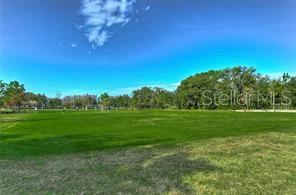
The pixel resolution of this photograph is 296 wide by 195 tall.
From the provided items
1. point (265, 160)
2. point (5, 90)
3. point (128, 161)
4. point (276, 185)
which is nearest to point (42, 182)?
point (128, 161)

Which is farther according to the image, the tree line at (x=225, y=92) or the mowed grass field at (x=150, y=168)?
the tree line at (x=225, y=92)

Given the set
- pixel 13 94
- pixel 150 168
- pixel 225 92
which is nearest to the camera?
pixel 150 168

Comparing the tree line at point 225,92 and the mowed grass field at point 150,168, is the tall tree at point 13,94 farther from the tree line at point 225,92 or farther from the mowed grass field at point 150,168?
the mowed grass field at point 150,168

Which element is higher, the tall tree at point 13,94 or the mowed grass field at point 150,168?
the tall tree at point 13,94

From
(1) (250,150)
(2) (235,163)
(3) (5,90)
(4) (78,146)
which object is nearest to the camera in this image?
(2) (235,163)

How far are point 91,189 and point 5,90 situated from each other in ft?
208

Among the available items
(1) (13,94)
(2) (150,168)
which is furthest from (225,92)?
(2) (150,168)

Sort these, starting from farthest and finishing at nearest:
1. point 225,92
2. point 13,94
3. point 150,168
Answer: point 225,92 → point 13,94 → point 150,168

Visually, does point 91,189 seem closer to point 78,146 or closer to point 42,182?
point 42,182

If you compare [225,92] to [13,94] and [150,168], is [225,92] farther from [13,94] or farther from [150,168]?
[150,168]

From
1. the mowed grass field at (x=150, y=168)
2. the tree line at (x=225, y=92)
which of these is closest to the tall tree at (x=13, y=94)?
the tree line at (x=225, y=92)

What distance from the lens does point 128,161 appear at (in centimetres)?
746

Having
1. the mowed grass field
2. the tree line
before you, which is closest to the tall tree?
the tree line

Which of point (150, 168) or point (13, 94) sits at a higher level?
point (13, 94)
